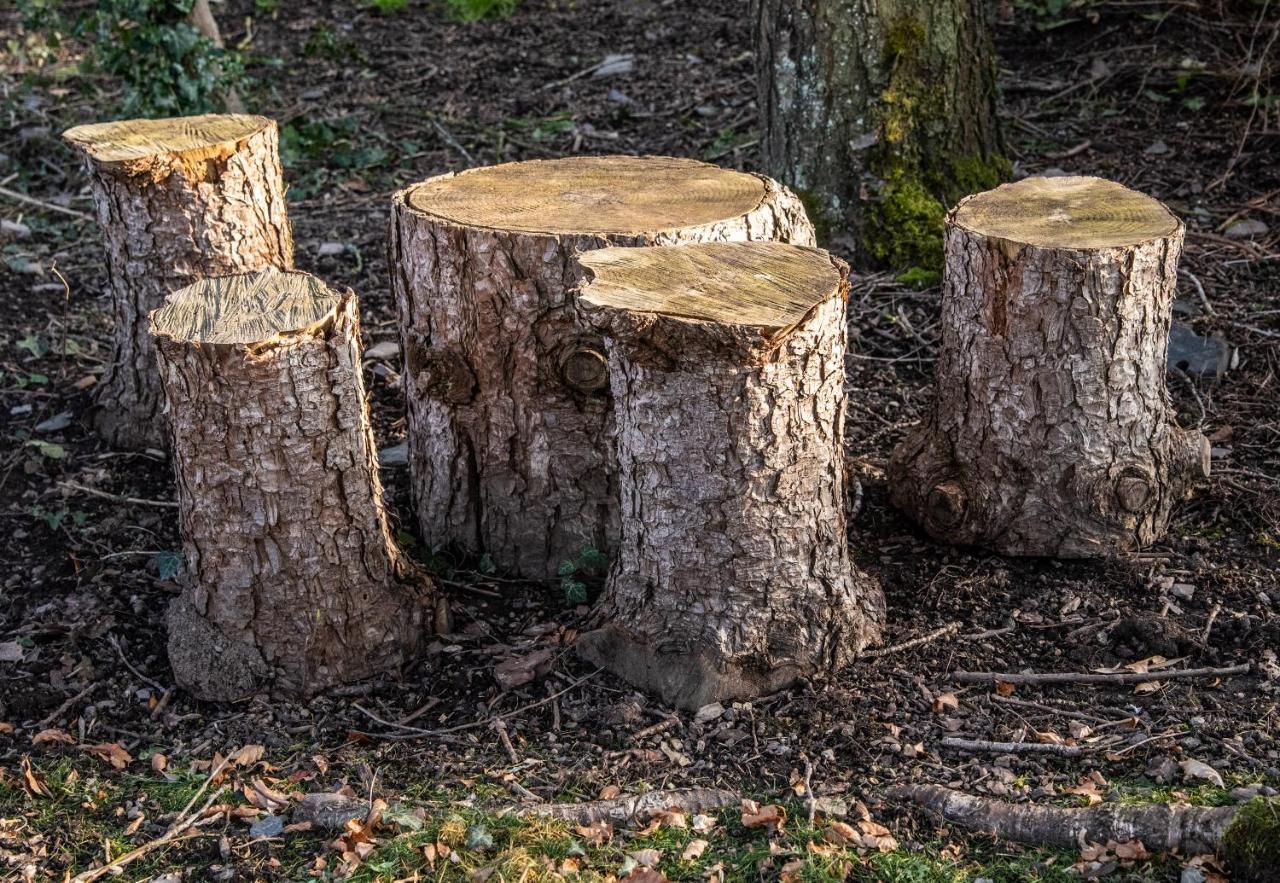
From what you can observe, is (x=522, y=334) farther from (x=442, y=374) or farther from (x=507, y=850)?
(x=507, y=850)

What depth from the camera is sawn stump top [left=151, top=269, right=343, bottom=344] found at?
9.29 feet

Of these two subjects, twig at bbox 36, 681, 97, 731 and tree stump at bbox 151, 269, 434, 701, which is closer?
tree stump at bbox 151, 269, 434, 701

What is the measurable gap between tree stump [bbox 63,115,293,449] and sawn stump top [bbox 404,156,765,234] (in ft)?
2.43

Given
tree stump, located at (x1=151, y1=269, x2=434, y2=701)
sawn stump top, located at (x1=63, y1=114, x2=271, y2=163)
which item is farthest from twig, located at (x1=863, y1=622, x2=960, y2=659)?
sawn stump top, located at (x1=63, y1=114, x2=271, y2=163)

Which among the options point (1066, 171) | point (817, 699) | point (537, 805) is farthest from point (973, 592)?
point (1066, 171)

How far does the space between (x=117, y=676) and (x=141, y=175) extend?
1.51 m

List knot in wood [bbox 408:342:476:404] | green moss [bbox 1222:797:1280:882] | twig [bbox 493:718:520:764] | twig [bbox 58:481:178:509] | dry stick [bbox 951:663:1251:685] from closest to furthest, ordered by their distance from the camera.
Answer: green moss [bbox 1222:797:1280:882], twig [bbox 493:718:520:764], dry stick [bbox 951:663:1251:685], knot in wood [bbox 408:342:476:404], twig [bbox 58:481:178:509]

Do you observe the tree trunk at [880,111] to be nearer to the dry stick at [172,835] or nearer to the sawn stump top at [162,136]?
the sawn stump top at [162,136]

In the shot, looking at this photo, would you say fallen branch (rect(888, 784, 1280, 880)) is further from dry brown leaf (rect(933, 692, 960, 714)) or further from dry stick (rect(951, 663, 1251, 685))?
dry stick (rect(951, 663, 1251, 685))

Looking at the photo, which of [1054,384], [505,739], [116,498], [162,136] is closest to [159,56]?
[162,136]

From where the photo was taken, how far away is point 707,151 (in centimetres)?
A: 638

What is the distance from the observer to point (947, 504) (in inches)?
138

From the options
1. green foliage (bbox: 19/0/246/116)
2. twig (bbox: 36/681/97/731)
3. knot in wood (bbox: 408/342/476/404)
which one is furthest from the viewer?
green foliage (bbox: 19/0/246/116)

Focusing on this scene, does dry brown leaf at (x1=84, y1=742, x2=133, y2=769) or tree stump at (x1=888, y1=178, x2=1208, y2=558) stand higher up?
tree stump at (x1=888, y1=178, x2=1208, y2=558)
